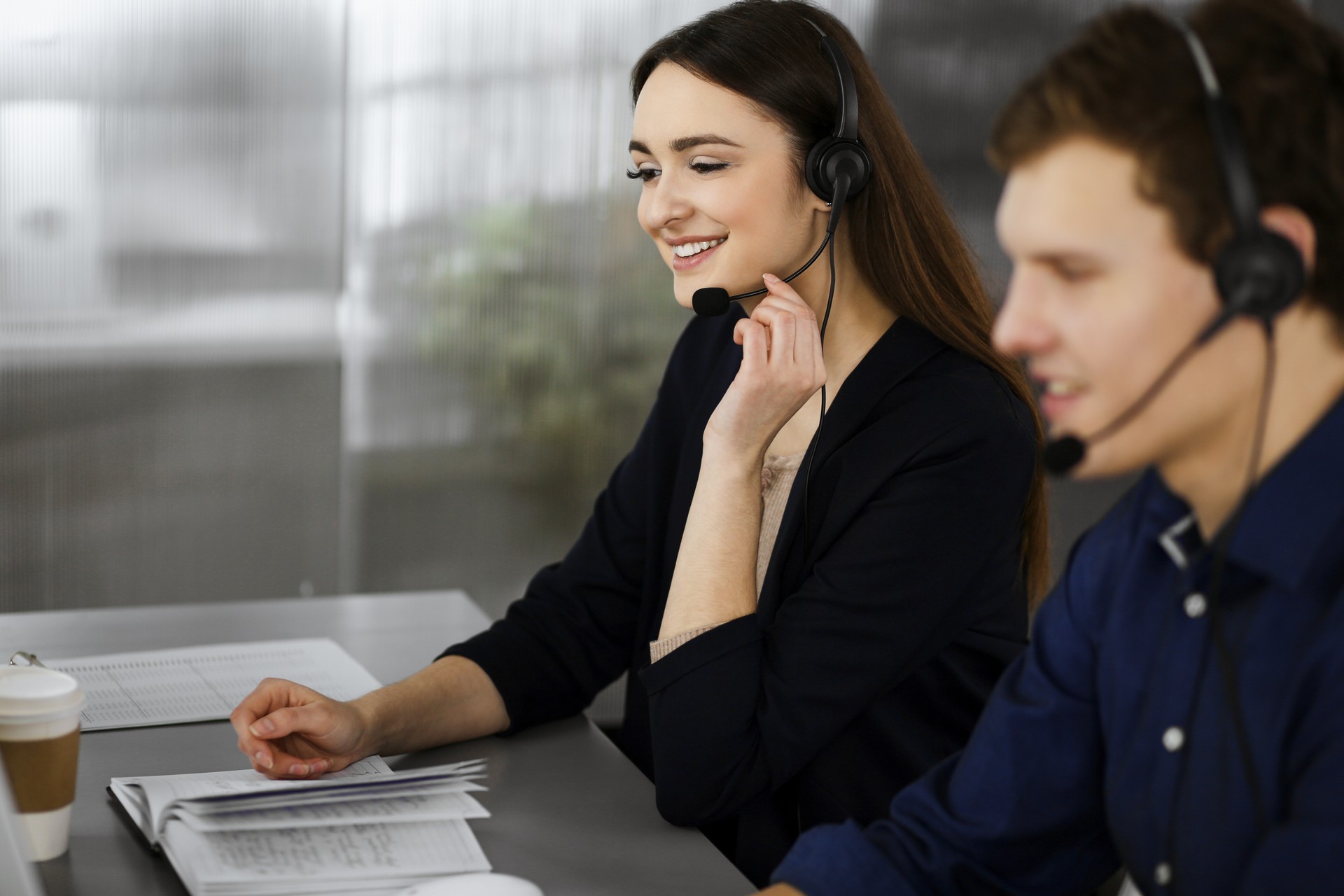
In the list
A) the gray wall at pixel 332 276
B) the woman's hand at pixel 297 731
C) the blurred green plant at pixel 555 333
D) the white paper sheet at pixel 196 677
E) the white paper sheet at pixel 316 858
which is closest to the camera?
the white paper sheet at pixel 316 858

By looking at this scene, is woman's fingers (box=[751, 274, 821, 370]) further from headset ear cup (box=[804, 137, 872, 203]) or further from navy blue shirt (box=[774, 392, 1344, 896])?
navy blue shirt (box=[774, 392, 1344, 896])

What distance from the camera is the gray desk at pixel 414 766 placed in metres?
0.96

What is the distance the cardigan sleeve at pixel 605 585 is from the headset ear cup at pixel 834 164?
0.29 metres

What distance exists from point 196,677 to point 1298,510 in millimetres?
1086

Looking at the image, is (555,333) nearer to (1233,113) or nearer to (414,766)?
(414,766)

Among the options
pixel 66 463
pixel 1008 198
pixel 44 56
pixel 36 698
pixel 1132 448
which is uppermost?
pixel 44 56

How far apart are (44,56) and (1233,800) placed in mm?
2494

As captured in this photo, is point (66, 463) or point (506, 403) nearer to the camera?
point (66, 463)

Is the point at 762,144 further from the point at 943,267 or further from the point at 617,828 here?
the point at 617,828

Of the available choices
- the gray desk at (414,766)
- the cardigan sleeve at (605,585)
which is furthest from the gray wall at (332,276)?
the cardigan sleeve at (605,585)

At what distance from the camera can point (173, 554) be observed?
8.70ft

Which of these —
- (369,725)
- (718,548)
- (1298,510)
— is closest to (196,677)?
(369,725)

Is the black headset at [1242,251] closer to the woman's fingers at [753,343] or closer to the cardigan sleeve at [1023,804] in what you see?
the cardigan sleeve at [1023,804]

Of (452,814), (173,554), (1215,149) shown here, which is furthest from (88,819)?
(173,554)
